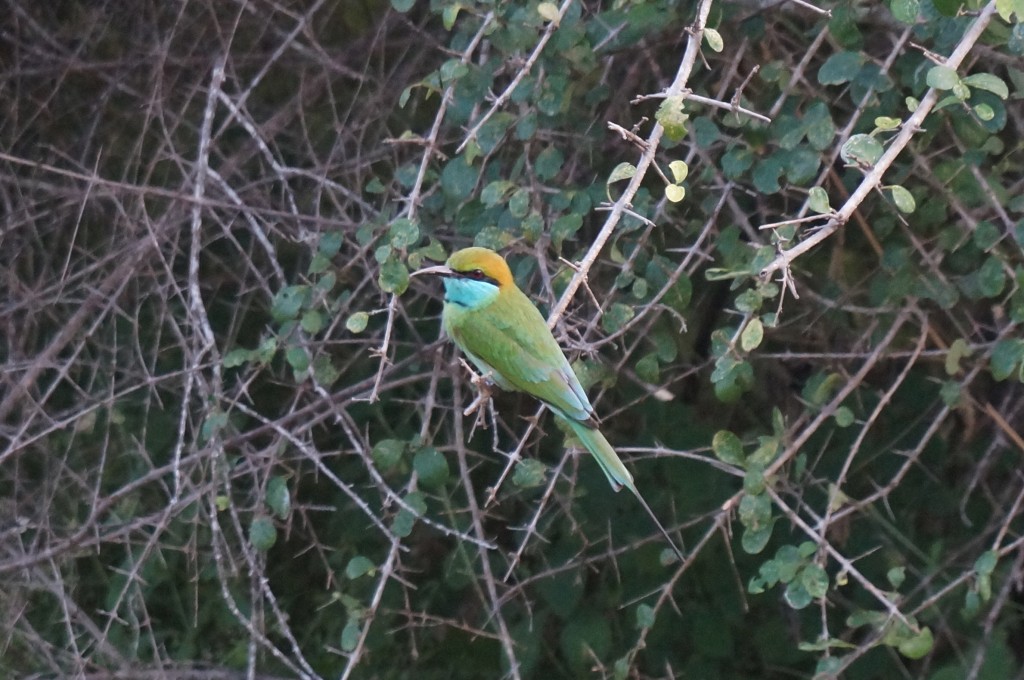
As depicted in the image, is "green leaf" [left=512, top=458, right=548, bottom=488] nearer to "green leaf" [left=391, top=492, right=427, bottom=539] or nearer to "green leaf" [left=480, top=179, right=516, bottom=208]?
"green leaf" [left=391, top=492, right=427, bottom=539]

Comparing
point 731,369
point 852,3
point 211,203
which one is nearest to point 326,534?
point 211,203

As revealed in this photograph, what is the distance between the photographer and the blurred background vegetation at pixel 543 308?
2.63m

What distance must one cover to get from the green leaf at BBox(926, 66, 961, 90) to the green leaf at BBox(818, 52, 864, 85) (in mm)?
400

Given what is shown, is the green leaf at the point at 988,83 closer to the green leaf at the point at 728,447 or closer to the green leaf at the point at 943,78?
the green leaf at the point at 943,78

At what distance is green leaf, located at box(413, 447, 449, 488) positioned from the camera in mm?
2609

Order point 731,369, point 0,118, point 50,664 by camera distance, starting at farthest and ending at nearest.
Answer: point 0,118 → point 50,664 → point 731,369

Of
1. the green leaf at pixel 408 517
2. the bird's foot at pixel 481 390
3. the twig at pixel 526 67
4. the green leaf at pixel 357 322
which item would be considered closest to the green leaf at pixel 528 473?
the bird's foot at pixel 481 390

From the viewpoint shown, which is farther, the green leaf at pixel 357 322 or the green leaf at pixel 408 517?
the green leaf at pixel 408 517

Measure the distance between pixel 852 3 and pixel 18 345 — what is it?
255 centimetres

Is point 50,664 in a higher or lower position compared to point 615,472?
lower

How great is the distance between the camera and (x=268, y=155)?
314 centimetres

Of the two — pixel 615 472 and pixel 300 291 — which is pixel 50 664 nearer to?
pixel 300 291

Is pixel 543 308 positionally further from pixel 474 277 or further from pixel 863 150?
pixel 863 150

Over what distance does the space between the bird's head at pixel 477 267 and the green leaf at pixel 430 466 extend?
462mm
